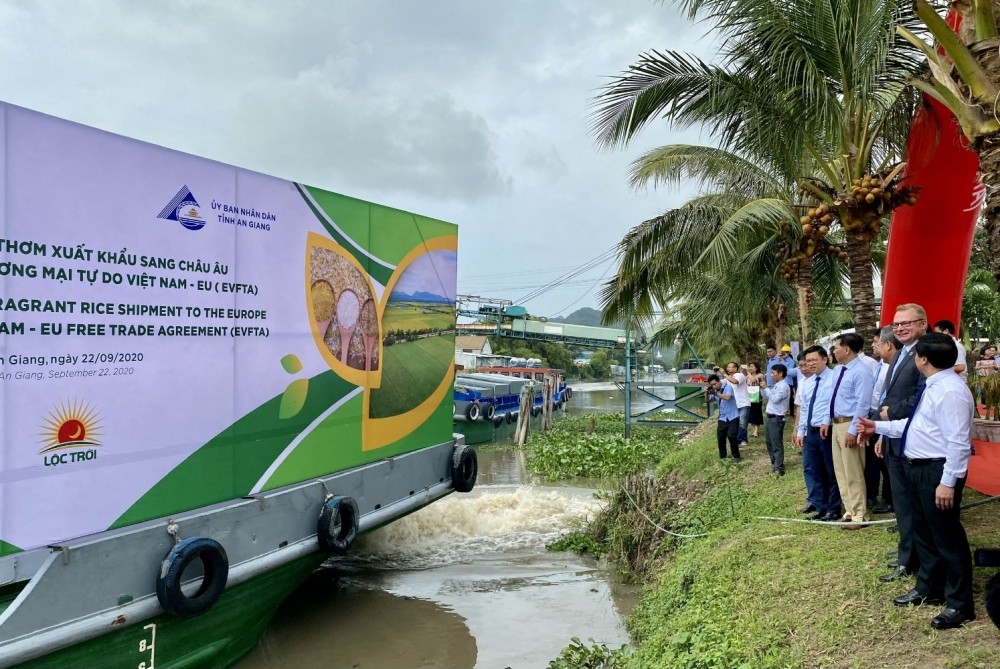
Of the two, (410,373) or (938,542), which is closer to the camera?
(938,542)

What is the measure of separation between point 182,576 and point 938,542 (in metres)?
4.78

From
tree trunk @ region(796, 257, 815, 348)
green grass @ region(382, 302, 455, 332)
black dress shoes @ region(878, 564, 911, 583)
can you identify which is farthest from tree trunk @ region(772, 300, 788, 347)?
black dress shoes @ region(878, 564, 911, 583)

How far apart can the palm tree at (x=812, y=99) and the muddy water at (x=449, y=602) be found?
203 inches

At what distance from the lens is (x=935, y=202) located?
8.78 metres

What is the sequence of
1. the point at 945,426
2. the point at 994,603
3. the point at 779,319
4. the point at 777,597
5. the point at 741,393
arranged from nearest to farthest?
the point at 994,603
the point at 945,426
the point at 777,597
the point at 741,393
the point at 779,319

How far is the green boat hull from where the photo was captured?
14.1ft

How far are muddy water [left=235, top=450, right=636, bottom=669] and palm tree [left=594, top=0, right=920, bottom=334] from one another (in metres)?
5.15

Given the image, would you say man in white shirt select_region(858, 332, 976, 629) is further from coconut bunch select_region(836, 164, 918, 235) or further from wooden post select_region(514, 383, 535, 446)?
wooden post select_region(514, 383, 535, 446)

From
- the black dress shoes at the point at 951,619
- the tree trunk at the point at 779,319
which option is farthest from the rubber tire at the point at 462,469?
the tree trunk at the point at 779,319

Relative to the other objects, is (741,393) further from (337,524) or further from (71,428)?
(71,428)

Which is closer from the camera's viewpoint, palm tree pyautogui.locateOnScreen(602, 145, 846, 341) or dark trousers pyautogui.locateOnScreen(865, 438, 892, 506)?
dark trousers pyautogui.locateOnScreen(865, 438, 892, 506)

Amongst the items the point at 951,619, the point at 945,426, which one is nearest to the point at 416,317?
the point at 945,426

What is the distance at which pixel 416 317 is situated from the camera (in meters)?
7.64

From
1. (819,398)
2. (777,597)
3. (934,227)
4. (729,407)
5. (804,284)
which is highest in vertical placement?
(934,227)
